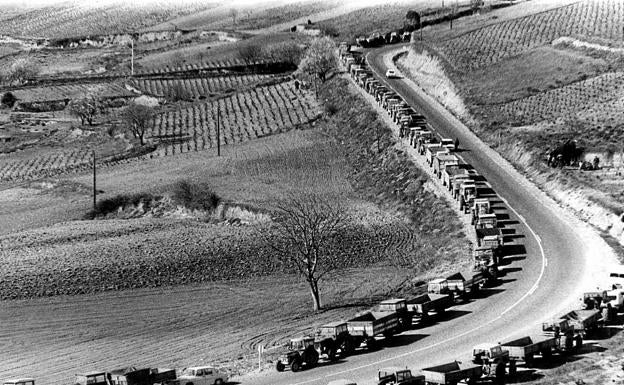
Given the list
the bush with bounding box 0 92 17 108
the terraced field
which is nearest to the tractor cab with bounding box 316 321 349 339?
the terraced field

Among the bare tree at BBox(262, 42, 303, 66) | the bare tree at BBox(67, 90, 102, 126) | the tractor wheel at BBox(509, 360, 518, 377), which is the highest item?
the bare tree at BBox(262, 42, 303, 66)

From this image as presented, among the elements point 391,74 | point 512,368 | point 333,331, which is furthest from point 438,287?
point 391,74

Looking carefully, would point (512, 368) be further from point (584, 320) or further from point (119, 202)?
point (119, 202)

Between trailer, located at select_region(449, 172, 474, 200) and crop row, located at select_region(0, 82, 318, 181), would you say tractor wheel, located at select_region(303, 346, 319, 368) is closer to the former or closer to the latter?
trailer, located at select_region(449, 172, 474, 200)

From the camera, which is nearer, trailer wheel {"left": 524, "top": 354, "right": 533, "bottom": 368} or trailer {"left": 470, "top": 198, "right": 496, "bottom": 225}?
trailer wheel {"left": 524, "top": 354, "right": 533, "bottom": 368}

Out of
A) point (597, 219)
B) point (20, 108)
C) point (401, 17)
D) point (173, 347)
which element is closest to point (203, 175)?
point (597, 219)

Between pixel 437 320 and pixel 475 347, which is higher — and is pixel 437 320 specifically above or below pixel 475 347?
above

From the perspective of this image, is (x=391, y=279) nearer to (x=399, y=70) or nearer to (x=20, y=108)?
(x=399, y=70)
